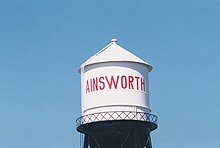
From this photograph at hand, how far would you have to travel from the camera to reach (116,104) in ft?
149

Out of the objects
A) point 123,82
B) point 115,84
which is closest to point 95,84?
point 115,84

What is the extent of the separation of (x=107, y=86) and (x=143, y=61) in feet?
13.8

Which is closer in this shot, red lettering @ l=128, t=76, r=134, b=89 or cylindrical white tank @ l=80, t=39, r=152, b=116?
cylindrical white tank @ l=80, t=39, r=152, b=116

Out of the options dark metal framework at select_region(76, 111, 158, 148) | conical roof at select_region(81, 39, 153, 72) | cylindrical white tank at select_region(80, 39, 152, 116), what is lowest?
dark metal framework at select_region(76, 111, 158, 148)

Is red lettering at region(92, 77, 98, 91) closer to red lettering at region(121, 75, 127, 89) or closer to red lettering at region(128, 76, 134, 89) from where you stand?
red lettering at region(121, 75, 127, 89)

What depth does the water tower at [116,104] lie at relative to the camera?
45.2 metres

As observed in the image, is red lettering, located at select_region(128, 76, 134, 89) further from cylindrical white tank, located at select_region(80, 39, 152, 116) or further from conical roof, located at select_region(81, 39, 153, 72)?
conical roof, located at select_region(81, 39, 153, 72)

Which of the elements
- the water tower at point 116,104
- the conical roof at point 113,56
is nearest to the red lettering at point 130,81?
the water tower at point 116,104

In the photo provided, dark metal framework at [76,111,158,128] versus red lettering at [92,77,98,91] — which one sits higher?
red lettering at [92,77,98,91]

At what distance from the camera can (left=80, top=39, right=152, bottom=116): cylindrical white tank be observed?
45688 mm

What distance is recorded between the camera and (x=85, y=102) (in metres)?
47.0

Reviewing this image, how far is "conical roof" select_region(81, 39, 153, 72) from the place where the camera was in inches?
1828

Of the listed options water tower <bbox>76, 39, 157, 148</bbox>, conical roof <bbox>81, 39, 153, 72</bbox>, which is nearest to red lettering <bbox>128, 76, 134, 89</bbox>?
water tower <bbox>76, 39, 157, 148</bbox>

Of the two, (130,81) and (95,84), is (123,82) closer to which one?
(130,81)
